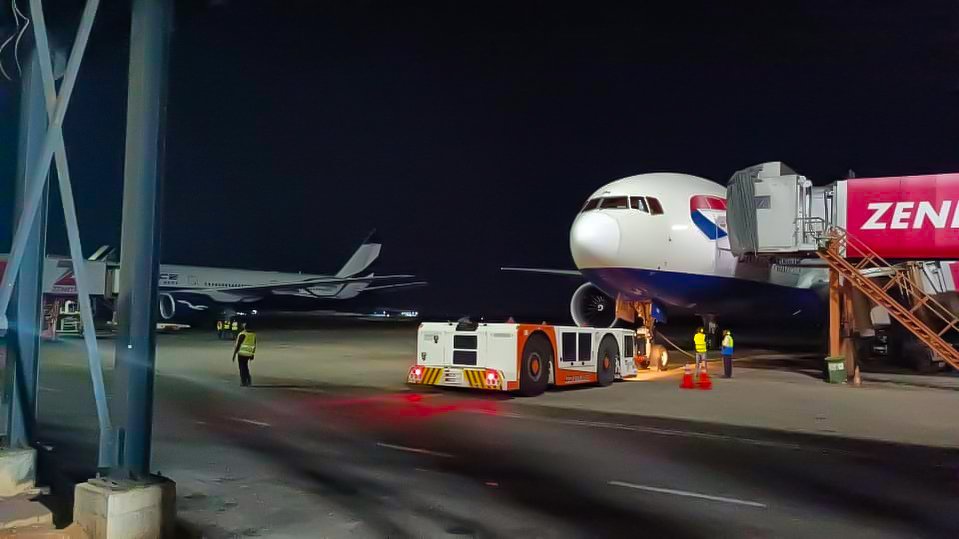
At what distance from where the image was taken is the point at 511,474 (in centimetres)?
805

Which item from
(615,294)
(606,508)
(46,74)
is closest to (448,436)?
(606,508)

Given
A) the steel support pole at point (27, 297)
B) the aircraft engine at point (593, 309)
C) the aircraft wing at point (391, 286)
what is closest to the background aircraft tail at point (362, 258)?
the aircraft wing at point (391, 286)

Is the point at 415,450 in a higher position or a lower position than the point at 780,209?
lower

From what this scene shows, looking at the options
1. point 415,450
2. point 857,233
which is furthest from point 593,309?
point 415,450

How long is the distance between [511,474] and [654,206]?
12.4 m

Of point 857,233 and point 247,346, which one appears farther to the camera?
point 857,233

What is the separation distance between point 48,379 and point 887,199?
60.8 feet

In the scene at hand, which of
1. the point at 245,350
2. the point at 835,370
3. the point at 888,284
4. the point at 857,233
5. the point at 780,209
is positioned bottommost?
the point at 835,370

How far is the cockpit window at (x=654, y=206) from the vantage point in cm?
1909

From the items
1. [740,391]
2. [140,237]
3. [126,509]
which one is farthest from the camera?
[740,391]

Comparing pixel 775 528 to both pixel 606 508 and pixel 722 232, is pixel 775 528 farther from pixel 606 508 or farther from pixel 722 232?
pixel 722 232

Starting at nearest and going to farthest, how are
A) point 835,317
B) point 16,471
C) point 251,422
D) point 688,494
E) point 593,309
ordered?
point 16,471, point 688,494, point 251,422, point 835,317, point 593,309

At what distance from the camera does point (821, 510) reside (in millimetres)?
6762

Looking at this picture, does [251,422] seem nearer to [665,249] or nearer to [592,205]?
[592,205]
